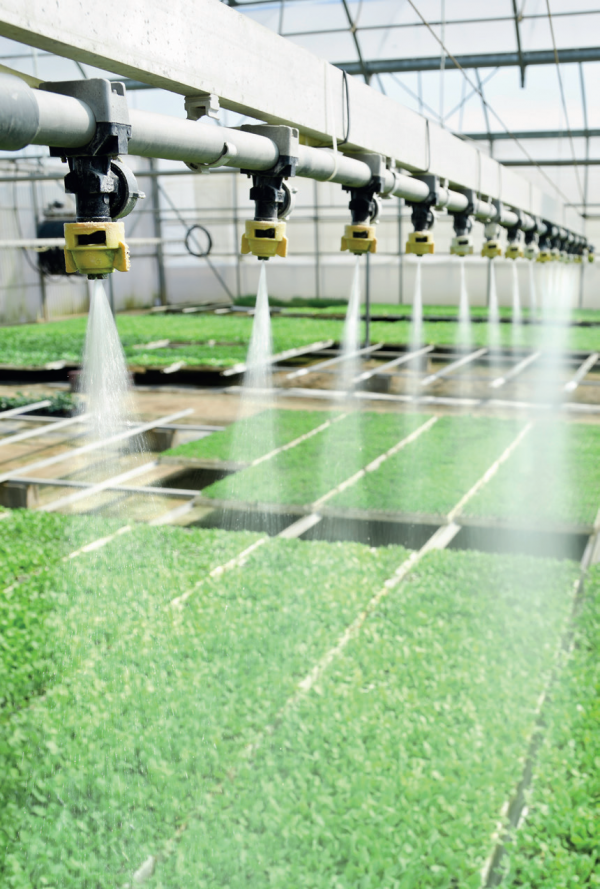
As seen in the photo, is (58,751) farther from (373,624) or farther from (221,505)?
(221,505)

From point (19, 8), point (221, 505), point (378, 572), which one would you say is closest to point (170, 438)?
point (221, 505)

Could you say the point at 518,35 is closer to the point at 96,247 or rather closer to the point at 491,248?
the point at 491,248

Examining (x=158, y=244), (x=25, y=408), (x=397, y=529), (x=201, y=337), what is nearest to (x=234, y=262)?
(x=158, y=244)

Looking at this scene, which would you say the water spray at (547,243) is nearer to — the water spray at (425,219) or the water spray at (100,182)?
the water spray at (425,219)

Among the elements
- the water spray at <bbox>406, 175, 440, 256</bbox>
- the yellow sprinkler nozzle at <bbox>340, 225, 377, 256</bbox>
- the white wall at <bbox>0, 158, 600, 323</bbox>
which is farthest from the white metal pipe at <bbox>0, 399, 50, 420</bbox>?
the white wall at <bbox>0, 158, 600, 323</bbox>

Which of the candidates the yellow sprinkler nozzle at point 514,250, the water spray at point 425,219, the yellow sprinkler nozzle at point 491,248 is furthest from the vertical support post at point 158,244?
the water spray at point 425,219

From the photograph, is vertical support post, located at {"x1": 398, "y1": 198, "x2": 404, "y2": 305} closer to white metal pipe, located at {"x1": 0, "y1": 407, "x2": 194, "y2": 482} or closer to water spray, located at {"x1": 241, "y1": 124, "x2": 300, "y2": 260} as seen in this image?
white metal pipe, located at {"x1": 0, "y1": 407, "x2": 194, "y2": 482}

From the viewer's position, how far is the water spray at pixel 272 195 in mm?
3027

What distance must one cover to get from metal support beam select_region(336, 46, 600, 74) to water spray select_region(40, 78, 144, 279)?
50.6ft

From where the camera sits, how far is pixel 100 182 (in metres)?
2.26

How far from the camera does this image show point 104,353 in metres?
2.91

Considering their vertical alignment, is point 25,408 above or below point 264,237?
below

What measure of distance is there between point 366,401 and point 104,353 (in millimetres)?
11765

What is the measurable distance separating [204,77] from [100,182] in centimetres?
65
